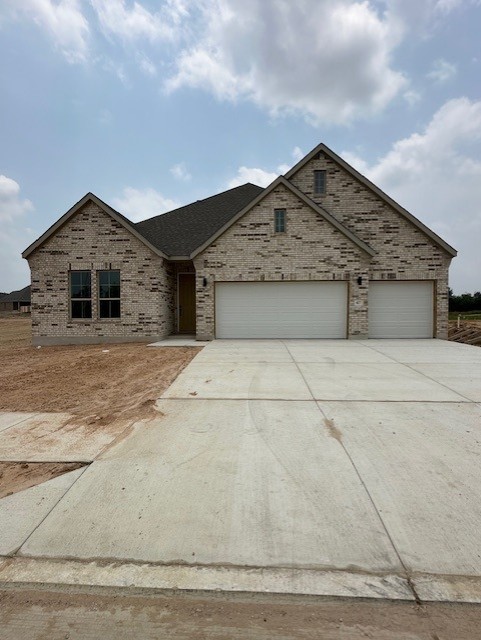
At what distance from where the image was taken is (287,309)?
13.1 meters

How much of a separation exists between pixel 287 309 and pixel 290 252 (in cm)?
211

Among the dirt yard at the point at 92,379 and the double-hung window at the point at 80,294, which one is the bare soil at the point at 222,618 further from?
the double-hung window at the point at 80,294

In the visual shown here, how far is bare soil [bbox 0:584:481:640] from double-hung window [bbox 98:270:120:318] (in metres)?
11.7

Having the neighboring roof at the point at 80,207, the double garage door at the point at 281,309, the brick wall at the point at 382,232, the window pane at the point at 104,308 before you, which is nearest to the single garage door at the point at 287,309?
the double garage door at the point at 281,309

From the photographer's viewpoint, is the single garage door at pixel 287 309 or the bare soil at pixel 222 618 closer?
the bare soil at pixel 222 618

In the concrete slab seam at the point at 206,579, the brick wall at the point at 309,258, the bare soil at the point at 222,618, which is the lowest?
the bare soil at the point at 222,618

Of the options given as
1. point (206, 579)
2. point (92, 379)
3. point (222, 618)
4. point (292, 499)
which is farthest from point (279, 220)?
point (222, 618)

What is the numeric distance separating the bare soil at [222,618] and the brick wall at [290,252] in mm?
11251

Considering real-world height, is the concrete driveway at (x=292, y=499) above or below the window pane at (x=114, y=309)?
below

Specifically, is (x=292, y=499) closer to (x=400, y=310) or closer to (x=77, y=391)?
(x=77, y=391)

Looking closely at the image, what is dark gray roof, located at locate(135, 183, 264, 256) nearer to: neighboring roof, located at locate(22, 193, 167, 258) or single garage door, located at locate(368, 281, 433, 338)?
neighboring roof, located at locate(22, 193, 167, 258)

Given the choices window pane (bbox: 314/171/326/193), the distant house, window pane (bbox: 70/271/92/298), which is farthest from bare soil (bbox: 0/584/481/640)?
the distant house

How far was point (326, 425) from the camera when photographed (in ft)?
14.9

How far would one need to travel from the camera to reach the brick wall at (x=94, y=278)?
1300 cm
